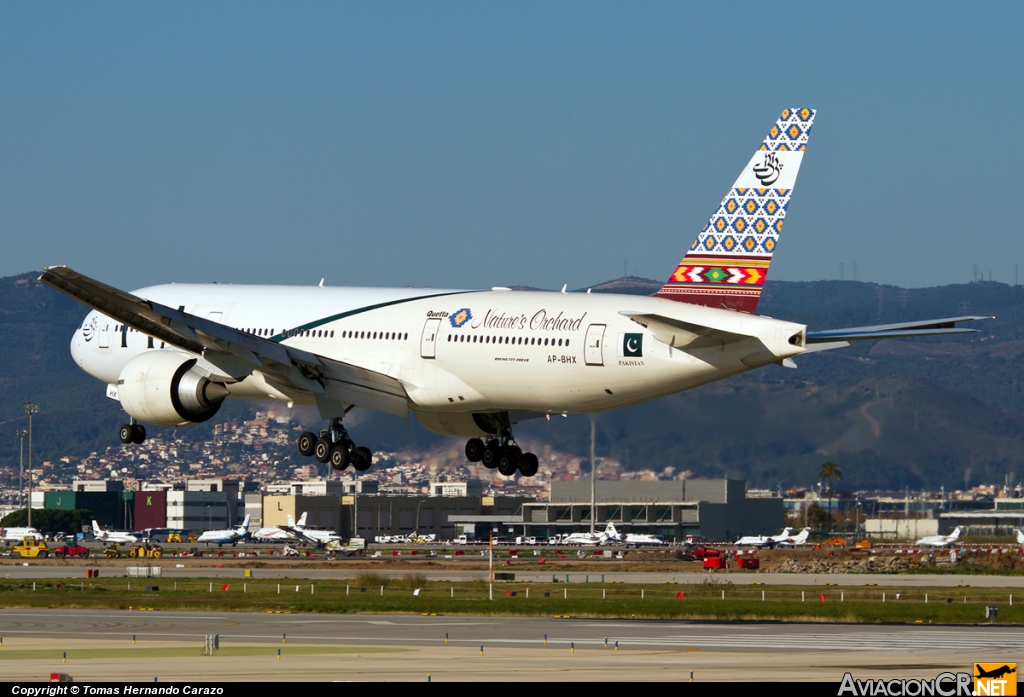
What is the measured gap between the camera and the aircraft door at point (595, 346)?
42.4m

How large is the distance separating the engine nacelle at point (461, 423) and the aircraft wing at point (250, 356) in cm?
161

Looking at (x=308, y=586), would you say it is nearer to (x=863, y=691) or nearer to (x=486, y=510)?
(x=863, y=691)

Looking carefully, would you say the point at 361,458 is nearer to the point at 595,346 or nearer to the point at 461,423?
the point at 461,423

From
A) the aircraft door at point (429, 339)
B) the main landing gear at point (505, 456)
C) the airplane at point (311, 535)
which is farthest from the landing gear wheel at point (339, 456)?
the airplane at point (311, 535)

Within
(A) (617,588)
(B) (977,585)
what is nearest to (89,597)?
(A) (617,588)

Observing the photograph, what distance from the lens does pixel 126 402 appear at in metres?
46.8

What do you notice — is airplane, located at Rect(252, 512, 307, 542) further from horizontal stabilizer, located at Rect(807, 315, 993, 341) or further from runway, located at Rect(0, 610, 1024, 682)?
horizontal stabilizer, located at Rect(807, 315, 993, 341)

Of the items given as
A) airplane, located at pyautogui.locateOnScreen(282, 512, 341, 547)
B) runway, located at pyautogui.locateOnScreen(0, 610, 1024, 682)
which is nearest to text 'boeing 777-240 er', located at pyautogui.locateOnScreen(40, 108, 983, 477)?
runway, located at pyautogui.locateOnScreen(0, 610, 1024, 682)

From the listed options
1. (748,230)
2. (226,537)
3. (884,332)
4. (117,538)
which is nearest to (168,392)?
(748,230)

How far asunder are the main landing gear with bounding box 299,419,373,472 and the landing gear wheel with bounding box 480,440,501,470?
4.07 metres

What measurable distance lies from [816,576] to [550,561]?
29.9 m

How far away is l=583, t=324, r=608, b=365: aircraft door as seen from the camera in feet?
139

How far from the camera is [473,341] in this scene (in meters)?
44.5

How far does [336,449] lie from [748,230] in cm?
1372
